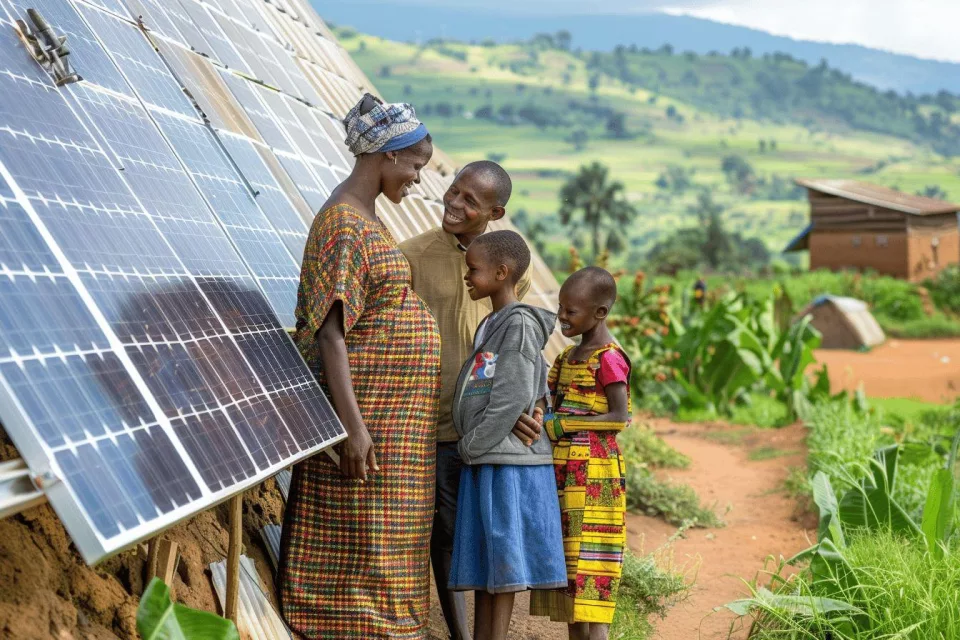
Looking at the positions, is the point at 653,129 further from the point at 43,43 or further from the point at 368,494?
the point at 43,43

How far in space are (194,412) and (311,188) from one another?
2.77m

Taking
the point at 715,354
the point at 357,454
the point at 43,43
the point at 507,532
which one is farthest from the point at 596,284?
the point at 715,354

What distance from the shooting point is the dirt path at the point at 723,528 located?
5.65 m

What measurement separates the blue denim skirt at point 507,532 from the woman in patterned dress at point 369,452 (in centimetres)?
19

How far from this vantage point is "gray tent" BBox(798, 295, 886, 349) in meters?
→ 25.3

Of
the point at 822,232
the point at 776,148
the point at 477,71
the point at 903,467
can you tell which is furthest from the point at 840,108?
the point at 903,467

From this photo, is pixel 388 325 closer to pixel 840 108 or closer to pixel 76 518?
pixel 76 518

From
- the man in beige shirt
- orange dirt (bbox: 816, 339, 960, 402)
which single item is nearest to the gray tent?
orange dirt (bbox: 816, 339, 960, 402)

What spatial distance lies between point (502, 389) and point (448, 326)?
445 mm

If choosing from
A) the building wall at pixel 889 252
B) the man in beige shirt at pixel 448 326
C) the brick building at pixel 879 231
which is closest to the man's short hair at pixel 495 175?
the man in beige shirt at pixel 448 326

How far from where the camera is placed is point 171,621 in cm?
263

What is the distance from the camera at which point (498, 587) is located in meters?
3.91

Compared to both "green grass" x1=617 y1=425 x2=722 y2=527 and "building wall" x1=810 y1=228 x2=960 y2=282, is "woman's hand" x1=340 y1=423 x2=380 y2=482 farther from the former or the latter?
"building wall" x1=810 y1=228 x2=960 y2=282

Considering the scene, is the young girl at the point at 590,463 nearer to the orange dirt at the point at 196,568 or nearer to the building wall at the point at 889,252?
the orange dirt at the point at 196,568
